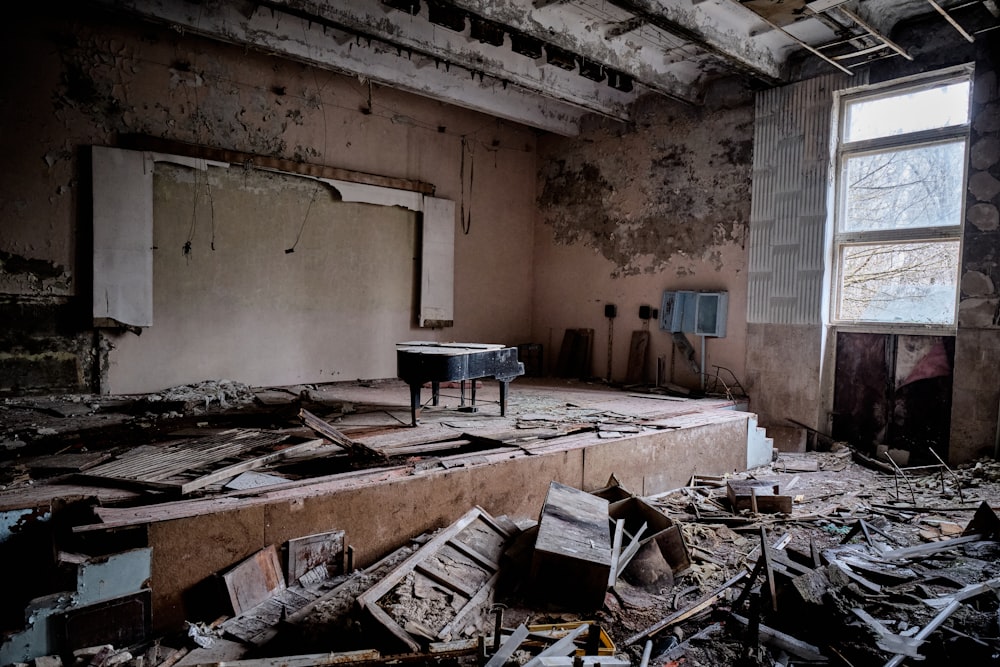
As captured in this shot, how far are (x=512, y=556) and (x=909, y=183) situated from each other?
5910 mm

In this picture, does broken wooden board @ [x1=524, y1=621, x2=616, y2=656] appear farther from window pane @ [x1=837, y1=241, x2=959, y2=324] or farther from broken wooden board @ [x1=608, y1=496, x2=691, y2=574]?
window pane @ [x1=837, y1=241, x2=959, y2=324]

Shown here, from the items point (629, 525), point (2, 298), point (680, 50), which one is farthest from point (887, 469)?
point (2, 298)

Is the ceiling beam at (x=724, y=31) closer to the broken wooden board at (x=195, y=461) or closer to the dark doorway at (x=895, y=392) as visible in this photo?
the dark doorway at (x=895, y=392)

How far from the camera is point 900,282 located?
6723 mm

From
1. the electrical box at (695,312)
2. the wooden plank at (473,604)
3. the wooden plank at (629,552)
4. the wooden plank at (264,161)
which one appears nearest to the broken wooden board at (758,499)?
the wooden plank at (629,552)

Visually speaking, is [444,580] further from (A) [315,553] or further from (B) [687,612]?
(B) [687,612]

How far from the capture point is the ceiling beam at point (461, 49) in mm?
5738

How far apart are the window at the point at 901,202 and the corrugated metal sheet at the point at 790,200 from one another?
0.82 ft

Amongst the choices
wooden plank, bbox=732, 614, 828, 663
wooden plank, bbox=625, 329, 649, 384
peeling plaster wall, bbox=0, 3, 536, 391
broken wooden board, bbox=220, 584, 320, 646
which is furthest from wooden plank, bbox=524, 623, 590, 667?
wooden plank, bbox=625, 329, 649, 384

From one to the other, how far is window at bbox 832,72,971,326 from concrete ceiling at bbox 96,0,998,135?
2.03 ft

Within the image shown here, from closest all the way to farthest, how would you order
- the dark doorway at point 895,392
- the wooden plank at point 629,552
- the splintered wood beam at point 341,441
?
the wooden plank at point 629,552
the splintered wood beam at point 341,441
the dark doorway at point 895,392

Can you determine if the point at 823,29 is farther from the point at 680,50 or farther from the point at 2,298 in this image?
the point at 2,298

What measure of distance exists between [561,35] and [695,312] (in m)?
3.78

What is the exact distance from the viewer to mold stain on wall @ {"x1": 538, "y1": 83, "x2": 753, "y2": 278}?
786 cm
